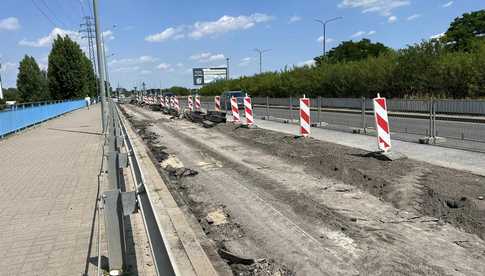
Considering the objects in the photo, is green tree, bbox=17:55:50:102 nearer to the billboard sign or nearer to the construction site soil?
the billboard sign

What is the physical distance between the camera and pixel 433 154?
459 inches

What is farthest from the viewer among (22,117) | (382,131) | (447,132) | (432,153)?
(22,117)

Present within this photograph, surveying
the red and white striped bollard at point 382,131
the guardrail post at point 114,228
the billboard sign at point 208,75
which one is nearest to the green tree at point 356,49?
the billboard sign at point 208,75

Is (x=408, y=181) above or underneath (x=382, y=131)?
underneath

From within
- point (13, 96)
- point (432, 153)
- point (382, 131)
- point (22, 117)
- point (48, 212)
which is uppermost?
point (13, 96)

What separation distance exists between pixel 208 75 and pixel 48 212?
355ft

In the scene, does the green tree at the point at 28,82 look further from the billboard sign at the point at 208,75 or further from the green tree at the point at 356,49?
the green tree at the point at 356,49

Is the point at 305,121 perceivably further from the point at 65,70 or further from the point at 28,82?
the point at 28,82

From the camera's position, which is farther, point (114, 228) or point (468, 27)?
point (468, 27)

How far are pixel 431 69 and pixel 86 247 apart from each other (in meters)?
32.0

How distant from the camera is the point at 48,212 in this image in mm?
7223

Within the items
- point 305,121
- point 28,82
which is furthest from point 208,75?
point 305,121

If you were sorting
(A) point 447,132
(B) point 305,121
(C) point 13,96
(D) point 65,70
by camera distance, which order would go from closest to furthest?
1. (A) point 447,132
2. (B) point 305,121
3. (D) point 65,70
4. (C) point 13,96

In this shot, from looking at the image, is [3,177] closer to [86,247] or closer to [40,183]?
[40,183]
